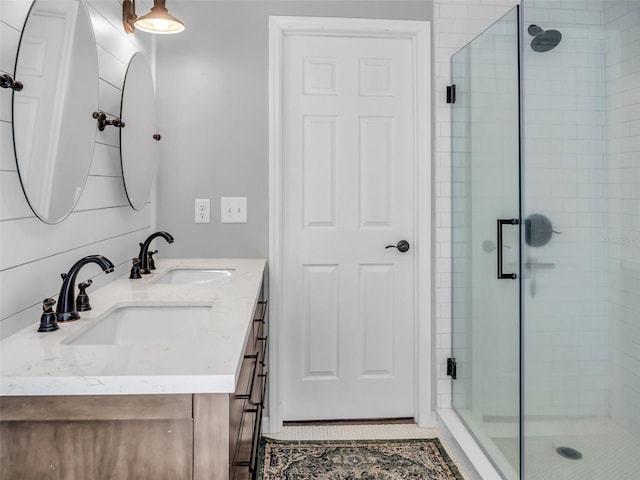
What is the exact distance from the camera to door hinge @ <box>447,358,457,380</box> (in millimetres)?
2529

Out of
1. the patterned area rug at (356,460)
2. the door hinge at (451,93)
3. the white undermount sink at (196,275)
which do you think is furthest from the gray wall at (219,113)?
the patterned area rug at (356,460)

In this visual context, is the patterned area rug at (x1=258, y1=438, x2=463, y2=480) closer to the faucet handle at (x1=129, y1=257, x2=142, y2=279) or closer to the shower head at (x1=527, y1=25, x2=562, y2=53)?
the faucet handle at (x1=129, y1=257, x2=142, y2=279)

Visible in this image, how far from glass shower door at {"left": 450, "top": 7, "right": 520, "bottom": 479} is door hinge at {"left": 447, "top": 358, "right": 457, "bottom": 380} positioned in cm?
2

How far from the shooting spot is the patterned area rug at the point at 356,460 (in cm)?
213

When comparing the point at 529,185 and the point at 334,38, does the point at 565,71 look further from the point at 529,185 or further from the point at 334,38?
the point at 334,38

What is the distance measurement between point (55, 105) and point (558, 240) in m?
1.64

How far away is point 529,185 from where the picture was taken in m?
1.79

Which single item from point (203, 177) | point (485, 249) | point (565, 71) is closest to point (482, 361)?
point (485, 249)

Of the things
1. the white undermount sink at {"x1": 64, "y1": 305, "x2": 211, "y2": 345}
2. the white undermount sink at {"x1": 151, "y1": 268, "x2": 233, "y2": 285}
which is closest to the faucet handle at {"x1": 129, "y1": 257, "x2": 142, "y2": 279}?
the white undermount sink at {"x1": 151, "y1": 268, "x2": 233, "y2": 285}

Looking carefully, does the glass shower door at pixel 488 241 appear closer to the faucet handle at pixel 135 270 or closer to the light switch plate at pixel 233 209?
the light switch plate at pixel 233 209

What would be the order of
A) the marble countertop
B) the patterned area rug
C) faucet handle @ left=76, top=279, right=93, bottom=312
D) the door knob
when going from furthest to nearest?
the door knob, the patterned area rug, faucet handle @ left=76, top=279, right=93, bottom=312, the marble countertop

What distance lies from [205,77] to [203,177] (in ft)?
1.65

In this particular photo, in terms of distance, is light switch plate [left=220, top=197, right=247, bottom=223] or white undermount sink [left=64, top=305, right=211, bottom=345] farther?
light switch plate [left=220, top=197, right=247, bottom=223]

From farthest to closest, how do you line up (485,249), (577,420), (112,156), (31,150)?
(485,249)
(112,156)
(577,420)
(31,150)
